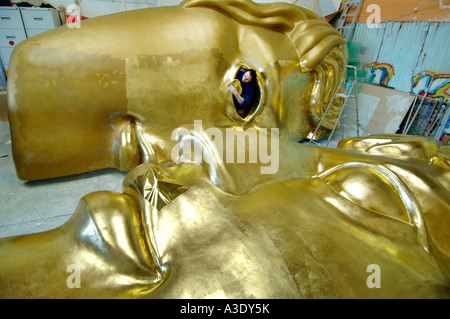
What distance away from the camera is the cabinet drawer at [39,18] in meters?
3.85

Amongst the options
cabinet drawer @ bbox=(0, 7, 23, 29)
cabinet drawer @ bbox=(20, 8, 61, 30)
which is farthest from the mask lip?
cabinet drawer @ bbox=(0, 7, 23, 29)

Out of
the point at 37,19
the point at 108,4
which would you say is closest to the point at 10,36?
the point at 37,19

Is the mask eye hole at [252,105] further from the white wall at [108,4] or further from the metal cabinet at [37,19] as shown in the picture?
the metal cabinet at [37,19]

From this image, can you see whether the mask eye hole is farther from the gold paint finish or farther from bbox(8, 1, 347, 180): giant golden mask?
the gold paint finish

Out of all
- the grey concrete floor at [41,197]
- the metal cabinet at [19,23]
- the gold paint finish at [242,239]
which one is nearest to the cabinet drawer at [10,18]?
the metal cabinet at [19,23]

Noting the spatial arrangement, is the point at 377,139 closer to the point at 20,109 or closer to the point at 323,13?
the point at 20,109

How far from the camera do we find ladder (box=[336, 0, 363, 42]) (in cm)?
439

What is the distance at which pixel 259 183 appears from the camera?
1.15 meters

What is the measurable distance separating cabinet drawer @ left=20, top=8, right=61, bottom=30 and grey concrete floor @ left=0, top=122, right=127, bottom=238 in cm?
265

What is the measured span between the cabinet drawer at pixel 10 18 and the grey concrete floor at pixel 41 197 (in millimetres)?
2634

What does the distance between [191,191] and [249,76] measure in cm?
154

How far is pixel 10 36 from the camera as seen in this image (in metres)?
3.90
